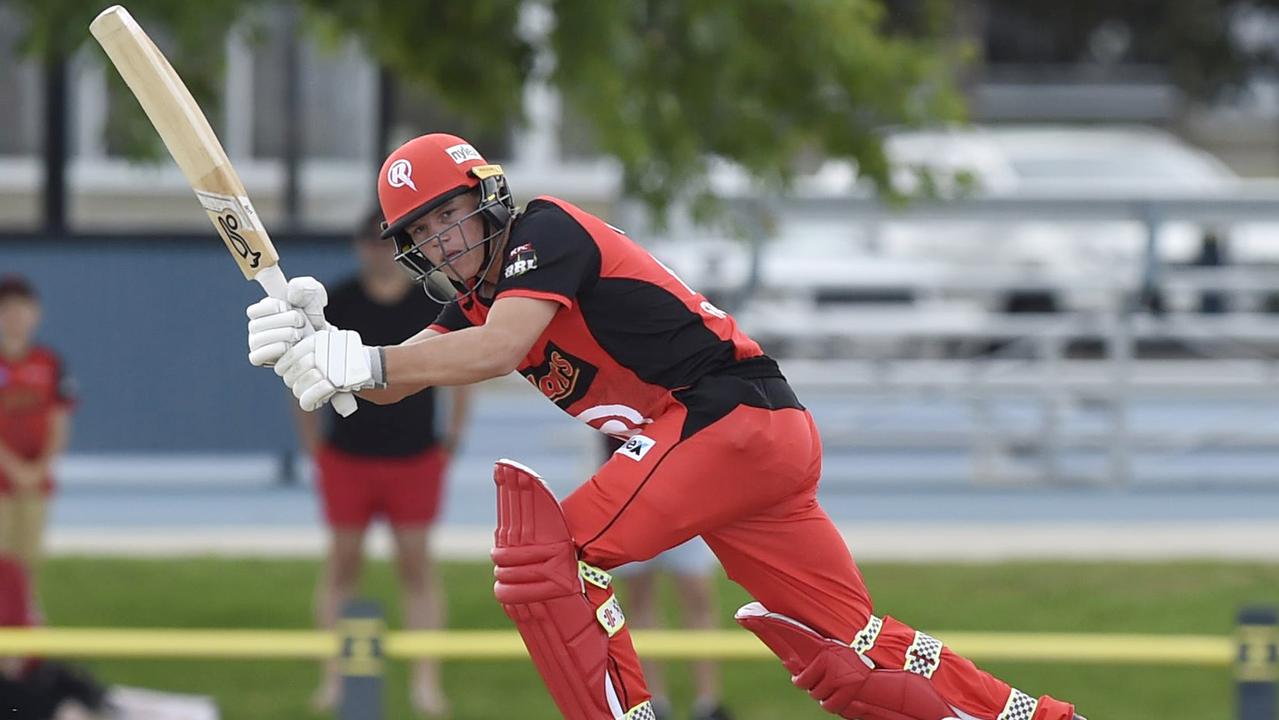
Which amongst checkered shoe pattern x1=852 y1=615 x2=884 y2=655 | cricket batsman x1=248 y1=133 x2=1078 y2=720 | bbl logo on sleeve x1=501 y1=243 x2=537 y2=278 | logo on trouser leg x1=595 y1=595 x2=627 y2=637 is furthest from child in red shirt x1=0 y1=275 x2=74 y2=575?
checkered shoe pattern x1=852 y1=615 x2=884 y2=655

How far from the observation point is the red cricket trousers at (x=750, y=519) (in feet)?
15.9

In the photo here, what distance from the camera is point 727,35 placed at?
7.92 metres

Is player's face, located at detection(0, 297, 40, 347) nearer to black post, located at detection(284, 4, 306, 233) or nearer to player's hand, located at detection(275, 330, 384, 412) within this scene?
black post, located at detection(284, 4, 306, 233)

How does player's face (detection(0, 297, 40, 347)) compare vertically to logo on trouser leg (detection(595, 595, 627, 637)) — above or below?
above

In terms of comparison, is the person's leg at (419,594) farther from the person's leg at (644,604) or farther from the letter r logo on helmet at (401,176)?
the letter r logo on helmet at (401,176)

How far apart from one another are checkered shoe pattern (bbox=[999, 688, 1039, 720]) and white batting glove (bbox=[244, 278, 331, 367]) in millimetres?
2059

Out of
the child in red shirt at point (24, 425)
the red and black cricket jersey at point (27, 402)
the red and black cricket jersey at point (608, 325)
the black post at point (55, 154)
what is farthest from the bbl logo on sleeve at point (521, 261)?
the black post at point (55, 154)

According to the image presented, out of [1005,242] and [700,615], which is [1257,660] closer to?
[700,615]

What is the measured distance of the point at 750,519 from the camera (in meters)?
5.09

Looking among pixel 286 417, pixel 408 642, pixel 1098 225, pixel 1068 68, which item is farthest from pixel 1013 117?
pixel 408 642

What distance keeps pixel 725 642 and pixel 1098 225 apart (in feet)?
43.3

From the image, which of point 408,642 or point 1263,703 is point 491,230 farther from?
point 1263,703

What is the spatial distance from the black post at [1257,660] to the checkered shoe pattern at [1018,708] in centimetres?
137

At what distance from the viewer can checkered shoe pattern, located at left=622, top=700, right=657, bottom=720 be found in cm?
Result: 486
